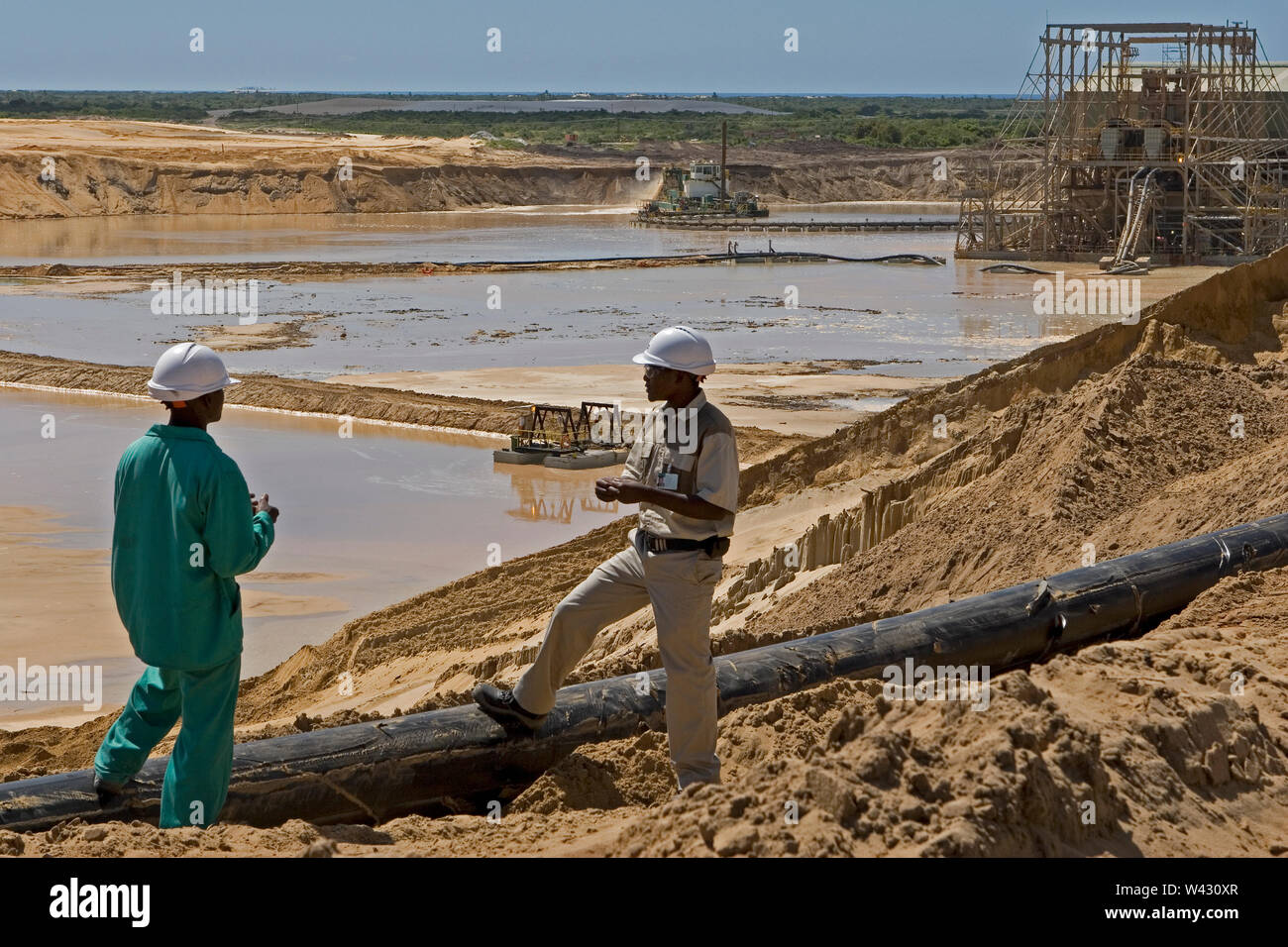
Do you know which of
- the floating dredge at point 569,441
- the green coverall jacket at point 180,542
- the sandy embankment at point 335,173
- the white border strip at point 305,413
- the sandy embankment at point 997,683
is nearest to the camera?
the sandy embankment at point 997,683

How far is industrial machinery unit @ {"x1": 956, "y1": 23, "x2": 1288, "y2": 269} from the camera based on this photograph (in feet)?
159

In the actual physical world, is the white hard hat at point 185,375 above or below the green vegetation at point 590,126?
below

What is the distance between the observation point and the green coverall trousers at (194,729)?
4.66m

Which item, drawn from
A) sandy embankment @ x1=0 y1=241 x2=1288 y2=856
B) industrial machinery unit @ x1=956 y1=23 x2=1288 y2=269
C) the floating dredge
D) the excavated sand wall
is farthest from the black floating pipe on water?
the excavated sand wall

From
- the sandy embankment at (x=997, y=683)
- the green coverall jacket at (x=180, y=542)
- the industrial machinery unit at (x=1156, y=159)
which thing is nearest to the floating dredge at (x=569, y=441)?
the sandy embankment at (x=997, y=683)

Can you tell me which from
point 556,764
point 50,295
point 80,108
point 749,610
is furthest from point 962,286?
A: point 80,108

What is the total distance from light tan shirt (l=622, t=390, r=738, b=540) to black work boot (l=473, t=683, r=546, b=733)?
1.11 meters

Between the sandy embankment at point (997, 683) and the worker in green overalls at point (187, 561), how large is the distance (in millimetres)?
282

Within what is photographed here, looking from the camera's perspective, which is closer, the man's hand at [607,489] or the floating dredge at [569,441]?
the man's hand at [607,489]

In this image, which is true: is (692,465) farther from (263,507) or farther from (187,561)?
(187,561)

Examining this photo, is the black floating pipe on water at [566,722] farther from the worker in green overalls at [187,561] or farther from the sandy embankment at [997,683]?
the worker in green overalls at [187,561]

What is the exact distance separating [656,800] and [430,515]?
13.1 m
